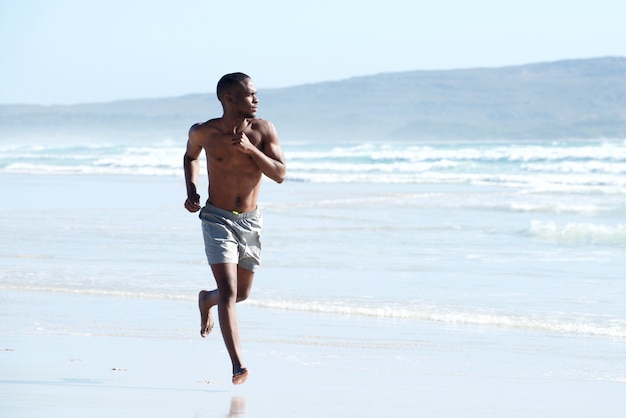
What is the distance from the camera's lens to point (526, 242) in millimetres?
12547

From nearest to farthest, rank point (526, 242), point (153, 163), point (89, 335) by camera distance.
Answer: point (89, 335)
point (526, 242)
point (153, 163)

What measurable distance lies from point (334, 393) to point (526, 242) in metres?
7.41

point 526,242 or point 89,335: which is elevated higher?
point 526,242

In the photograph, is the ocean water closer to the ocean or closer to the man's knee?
the ocean

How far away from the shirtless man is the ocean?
3.01ft

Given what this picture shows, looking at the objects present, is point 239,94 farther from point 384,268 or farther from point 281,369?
point 384,268

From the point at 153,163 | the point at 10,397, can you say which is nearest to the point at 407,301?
the point at 10,397

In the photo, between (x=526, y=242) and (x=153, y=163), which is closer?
(x=526, y=242)

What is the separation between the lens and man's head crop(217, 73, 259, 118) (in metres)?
5.55

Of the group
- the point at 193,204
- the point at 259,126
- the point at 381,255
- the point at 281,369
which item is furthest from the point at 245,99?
the point at 381,255

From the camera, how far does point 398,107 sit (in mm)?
127375

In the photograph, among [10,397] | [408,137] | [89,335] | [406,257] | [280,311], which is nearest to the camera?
[10,397]

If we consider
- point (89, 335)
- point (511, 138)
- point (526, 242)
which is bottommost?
point (89, 335)

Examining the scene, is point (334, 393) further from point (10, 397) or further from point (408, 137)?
point (408, 137)
